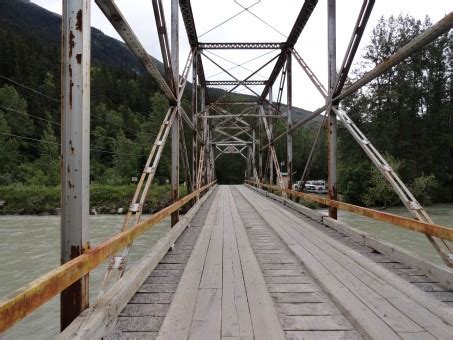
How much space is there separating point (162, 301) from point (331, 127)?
5490 mm

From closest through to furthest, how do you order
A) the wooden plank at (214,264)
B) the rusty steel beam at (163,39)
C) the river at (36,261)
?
the wooden plank at (214,264)
the river at (36,261)
the rusty steel beam at (163,39)

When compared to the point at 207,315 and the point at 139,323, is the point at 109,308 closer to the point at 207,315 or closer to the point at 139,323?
the point at 139,323

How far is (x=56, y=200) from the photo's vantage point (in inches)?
1265

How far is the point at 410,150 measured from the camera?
3372cm

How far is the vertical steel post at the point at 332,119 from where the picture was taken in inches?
295

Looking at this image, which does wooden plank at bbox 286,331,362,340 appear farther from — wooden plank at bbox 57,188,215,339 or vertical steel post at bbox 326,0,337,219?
vertical steel post at bbox 326,0,337,219

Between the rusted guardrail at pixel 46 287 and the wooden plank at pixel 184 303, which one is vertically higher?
the rusted guardrail at pixel 46 287

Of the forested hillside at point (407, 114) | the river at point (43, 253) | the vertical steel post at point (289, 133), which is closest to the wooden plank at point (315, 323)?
the river at point (43, 253)

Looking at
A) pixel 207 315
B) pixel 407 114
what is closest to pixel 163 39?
pixel 207 315

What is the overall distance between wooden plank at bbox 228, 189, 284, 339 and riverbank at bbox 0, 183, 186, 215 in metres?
24.7

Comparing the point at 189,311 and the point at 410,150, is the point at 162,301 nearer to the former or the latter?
A: the point at 189,311

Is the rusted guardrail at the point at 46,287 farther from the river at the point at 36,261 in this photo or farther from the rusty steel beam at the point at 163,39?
the rusty steel beam at the point at 163,39

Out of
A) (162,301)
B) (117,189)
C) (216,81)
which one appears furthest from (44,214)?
(162,301)

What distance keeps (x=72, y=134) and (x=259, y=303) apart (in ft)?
6.45
